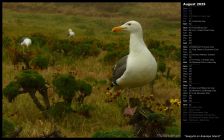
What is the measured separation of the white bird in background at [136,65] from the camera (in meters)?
9.63

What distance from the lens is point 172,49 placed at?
22.7 meters

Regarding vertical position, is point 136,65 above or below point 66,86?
above

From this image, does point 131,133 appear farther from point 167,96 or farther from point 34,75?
point 167,96

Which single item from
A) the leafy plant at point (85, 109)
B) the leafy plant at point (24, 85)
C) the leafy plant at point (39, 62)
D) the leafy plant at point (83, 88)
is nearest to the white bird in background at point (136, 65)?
the leafy plant at point (83, 88)

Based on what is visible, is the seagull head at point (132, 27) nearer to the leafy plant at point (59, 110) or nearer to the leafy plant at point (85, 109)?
the leafy plant at point (85, 109)

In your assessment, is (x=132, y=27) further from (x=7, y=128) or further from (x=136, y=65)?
(x=7, y=128)

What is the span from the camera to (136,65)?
9641mm

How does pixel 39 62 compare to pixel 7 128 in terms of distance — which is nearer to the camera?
pixel 7 128

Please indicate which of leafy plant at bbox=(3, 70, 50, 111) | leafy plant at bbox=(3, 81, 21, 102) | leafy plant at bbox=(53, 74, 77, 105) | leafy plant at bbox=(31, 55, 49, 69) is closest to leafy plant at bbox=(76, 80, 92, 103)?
leafy plant at bbox=(53, 74, 77, 105)

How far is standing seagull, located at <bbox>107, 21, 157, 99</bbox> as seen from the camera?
31.6ft

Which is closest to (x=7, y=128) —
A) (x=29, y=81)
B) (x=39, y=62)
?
(x=29, y=81)

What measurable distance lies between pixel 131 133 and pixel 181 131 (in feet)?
2.51

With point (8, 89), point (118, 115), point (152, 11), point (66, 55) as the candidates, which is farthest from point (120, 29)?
point (152, 11)

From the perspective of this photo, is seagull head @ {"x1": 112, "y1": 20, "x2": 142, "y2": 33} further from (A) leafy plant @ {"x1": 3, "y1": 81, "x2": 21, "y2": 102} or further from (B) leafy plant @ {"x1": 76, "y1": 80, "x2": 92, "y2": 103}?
(A) leafy plant @ {"x1": 3, "y1": 81, "x2": 21, "y2": 102}
